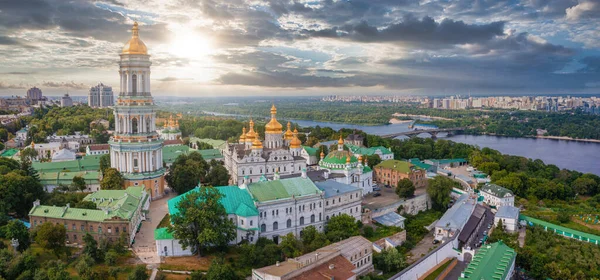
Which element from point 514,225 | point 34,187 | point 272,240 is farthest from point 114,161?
point 514,225

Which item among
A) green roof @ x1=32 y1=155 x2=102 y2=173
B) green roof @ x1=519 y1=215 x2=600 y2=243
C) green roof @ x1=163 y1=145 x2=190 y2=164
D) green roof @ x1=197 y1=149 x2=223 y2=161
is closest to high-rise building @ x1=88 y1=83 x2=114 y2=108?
green roof @ x1=163 y1=145 x2=190 y2=164

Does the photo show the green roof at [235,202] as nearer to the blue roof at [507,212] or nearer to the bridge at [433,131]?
the blue roof at [507,212]

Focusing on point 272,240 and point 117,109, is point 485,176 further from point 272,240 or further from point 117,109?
point 117,109

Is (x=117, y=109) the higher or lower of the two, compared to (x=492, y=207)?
higher

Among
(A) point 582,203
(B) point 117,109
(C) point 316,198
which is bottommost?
(A) point 582,203

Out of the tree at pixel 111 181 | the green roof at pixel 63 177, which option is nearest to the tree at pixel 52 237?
the tree at pixel 111 181

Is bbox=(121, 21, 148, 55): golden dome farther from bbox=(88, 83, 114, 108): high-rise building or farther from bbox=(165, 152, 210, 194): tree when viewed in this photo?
bbox=(88, 83, 114, 108): high-rise building
